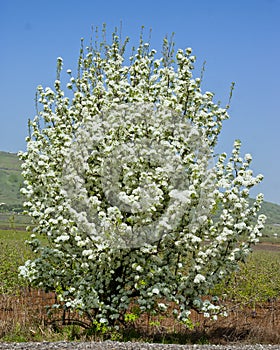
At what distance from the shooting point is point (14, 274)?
738 inches

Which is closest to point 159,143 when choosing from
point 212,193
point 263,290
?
point 212,193

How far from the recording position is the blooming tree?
10.4 meters

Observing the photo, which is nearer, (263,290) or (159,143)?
(159,143)

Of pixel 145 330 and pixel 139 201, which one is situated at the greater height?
pixel 139 201

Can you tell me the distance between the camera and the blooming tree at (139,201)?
10.4 m

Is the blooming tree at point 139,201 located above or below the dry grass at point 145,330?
above

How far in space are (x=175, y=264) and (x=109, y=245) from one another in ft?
5.77

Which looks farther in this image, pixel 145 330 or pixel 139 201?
pixel 145 330

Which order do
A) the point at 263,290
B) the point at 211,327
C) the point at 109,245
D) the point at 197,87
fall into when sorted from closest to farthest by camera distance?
the point at 109,245 → the point at 197,87 → the point at 211,327 → the point at 263,290

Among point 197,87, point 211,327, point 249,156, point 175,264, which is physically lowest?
point 211,327

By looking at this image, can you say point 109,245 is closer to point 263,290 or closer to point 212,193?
point 212,193

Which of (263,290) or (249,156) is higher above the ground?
(249,156)

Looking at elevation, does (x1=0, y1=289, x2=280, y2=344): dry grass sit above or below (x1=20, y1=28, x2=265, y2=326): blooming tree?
below

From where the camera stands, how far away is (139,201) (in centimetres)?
1020
